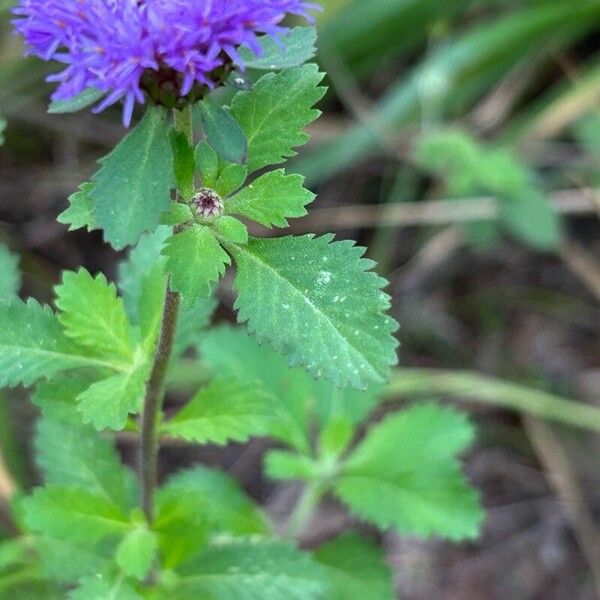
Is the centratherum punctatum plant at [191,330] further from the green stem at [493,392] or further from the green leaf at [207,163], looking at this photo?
the green stem at [493,392]

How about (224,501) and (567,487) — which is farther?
(567,487)

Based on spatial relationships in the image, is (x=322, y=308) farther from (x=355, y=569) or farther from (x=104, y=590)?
(x=355, y=569)

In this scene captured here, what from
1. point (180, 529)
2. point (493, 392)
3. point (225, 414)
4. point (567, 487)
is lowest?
point (567, 487)

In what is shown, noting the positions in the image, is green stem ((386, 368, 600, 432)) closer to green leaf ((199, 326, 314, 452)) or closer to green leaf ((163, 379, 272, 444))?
green leaf ((199, 326, 314, 452))

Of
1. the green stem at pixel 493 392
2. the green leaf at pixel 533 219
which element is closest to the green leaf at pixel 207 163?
the green stem at pixel 493 392

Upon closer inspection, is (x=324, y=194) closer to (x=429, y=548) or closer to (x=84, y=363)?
(x=429, y=548)

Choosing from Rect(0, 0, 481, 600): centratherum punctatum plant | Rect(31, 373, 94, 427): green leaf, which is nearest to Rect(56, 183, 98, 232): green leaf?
Rect(0, 0, 481, 600): centratherum punctatum plant

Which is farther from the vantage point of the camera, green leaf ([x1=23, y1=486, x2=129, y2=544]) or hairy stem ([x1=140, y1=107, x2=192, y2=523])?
green leaf ([x1=23, y1=486, x2=129, y2=544])

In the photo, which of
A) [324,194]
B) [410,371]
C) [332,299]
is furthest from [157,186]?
[324,194]

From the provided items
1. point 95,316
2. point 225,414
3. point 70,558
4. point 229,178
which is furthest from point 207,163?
point 70,558
